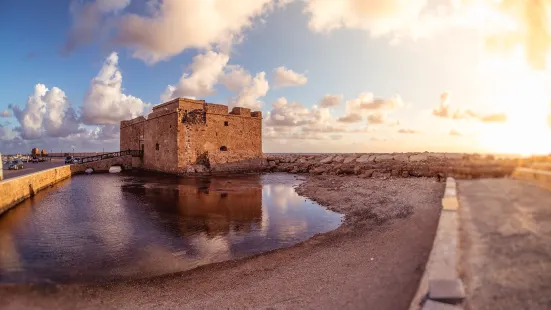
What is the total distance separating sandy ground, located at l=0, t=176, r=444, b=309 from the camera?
365 cm

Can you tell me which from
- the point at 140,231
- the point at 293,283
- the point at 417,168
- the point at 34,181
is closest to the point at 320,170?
the point at 417,168

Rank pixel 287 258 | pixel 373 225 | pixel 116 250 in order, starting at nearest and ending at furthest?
1. pixel 287 258
2. pixel 116 250
3. pixel 373 225

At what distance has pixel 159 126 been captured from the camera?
2514 cm

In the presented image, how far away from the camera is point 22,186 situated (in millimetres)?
12898

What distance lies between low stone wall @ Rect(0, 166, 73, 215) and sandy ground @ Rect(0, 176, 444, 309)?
27.7 ft

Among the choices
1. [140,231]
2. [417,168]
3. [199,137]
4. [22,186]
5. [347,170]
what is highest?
[199,137]

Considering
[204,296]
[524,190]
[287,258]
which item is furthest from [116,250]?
[524,190]

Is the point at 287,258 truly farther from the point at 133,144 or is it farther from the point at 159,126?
the point at 133,144

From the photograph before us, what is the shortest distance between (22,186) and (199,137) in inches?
487

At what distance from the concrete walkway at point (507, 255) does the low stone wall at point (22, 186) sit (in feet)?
46.4

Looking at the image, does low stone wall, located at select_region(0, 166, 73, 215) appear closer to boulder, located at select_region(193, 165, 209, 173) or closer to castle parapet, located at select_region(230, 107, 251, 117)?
boulder, located at select_region(193, 165, 209, 173)

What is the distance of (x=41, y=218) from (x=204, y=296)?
868 cm

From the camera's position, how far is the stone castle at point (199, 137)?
22922 mm

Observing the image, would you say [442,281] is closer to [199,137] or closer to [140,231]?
[140,231]
